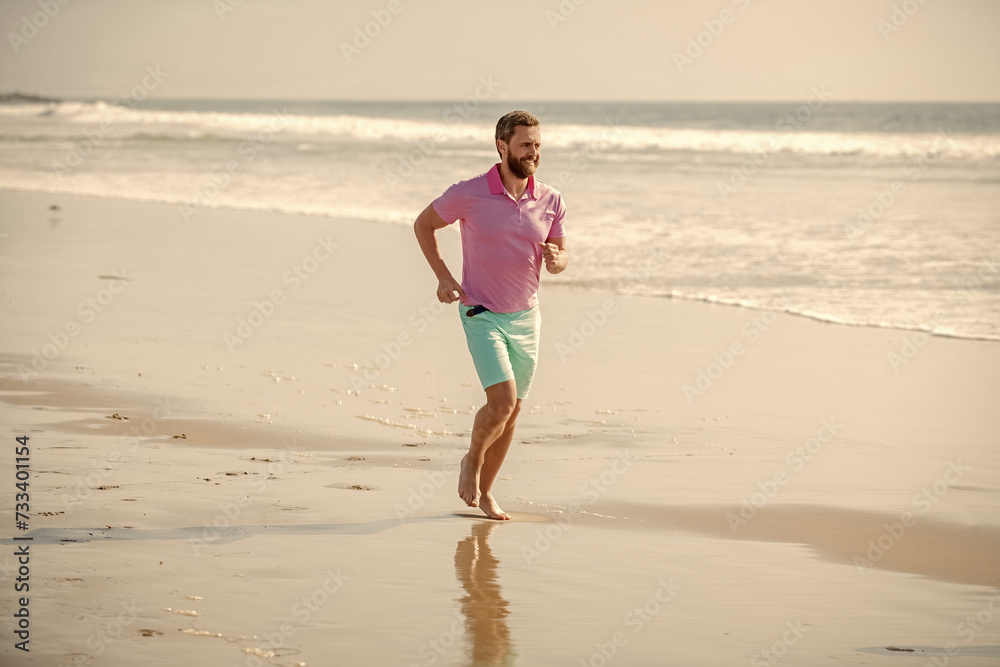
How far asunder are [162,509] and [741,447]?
3283mm

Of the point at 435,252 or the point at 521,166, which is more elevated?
the point at 521,166

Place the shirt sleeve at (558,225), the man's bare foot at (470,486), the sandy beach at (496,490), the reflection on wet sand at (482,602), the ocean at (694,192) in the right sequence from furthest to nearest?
the ocean at (694,192) < the man's bare foot at (470,486) < the shirt sleeve at (558,225) < the sandy beach at (496,490) < the reflection on wet sand at (482,602)

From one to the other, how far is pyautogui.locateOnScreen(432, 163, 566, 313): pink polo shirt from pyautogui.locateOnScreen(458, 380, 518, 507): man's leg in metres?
0.37

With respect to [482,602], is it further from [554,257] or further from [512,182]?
[512,182]

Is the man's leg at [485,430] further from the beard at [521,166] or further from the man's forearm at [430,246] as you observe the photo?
the beard at [521,166]

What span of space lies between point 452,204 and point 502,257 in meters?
0.32

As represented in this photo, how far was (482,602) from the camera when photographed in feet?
13.4

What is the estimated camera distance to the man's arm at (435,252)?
4.89m

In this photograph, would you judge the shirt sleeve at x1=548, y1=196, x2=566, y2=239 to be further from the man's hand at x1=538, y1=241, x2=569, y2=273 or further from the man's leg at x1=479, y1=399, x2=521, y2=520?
the man's leg at x1=479, y1=399, x2=521, y2=520

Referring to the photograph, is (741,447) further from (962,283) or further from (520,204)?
(962,283)

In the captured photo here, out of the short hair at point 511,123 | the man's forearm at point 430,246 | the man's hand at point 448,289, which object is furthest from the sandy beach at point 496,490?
the short hair at point 511,123

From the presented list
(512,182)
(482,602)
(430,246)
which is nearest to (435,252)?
(430,246)

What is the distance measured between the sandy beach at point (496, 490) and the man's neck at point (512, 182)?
150cm

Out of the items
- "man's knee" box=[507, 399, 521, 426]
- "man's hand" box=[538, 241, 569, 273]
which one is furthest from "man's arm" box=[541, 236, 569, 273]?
"man's knee" box=[507, 399, 521, 426]
